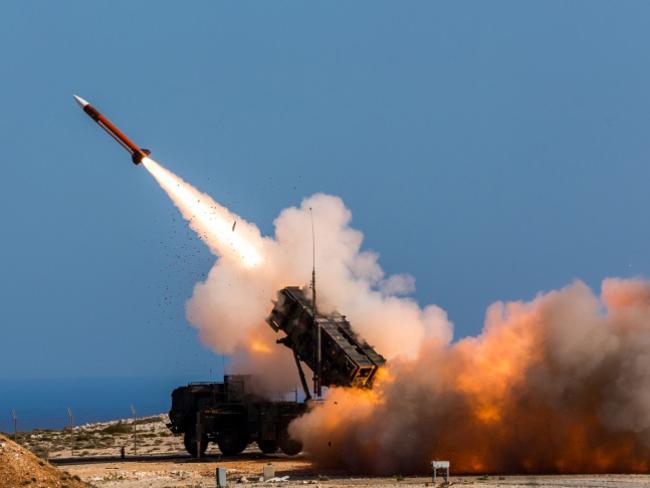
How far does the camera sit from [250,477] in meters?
35.6

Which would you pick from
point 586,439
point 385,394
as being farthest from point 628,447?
point 385,394

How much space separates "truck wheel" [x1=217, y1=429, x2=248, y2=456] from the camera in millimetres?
43312

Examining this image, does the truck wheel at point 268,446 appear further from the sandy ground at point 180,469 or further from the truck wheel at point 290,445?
the truck wheel at point 290,445

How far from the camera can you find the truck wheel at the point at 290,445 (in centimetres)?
4191

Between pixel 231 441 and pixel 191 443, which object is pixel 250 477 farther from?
pixel 191 443

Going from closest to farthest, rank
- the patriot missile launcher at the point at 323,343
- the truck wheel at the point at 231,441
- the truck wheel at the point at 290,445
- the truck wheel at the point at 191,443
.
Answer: the patriot missile launcher at the point at 323,343, the truck wheel at the point at 290,445, the truck wheel at the point at 231,441, the truck wheel at the point at 191,443

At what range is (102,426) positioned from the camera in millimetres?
65062

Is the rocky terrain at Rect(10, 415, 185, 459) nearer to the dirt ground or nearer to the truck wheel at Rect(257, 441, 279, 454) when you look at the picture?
the dirt ground

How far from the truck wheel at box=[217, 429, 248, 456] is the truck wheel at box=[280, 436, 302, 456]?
1.64 meters

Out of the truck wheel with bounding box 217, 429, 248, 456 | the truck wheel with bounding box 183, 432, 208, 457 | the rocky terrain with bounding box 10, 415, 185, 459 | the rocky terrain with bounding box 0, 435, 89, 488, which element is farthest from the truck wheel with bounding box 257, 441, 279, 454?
the rocky terrain with bounding box 0, 435, 89, 488

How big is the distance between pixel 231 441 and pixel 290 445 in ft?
7.46

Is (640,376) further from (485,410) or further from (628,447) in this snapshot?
(485,410)

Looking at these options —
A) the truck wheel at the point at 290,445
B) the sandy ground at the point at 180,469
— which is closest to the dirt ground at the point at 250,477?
the sandy ground at the point at 180,469

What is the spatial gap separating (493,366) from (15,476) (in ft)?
43.1
